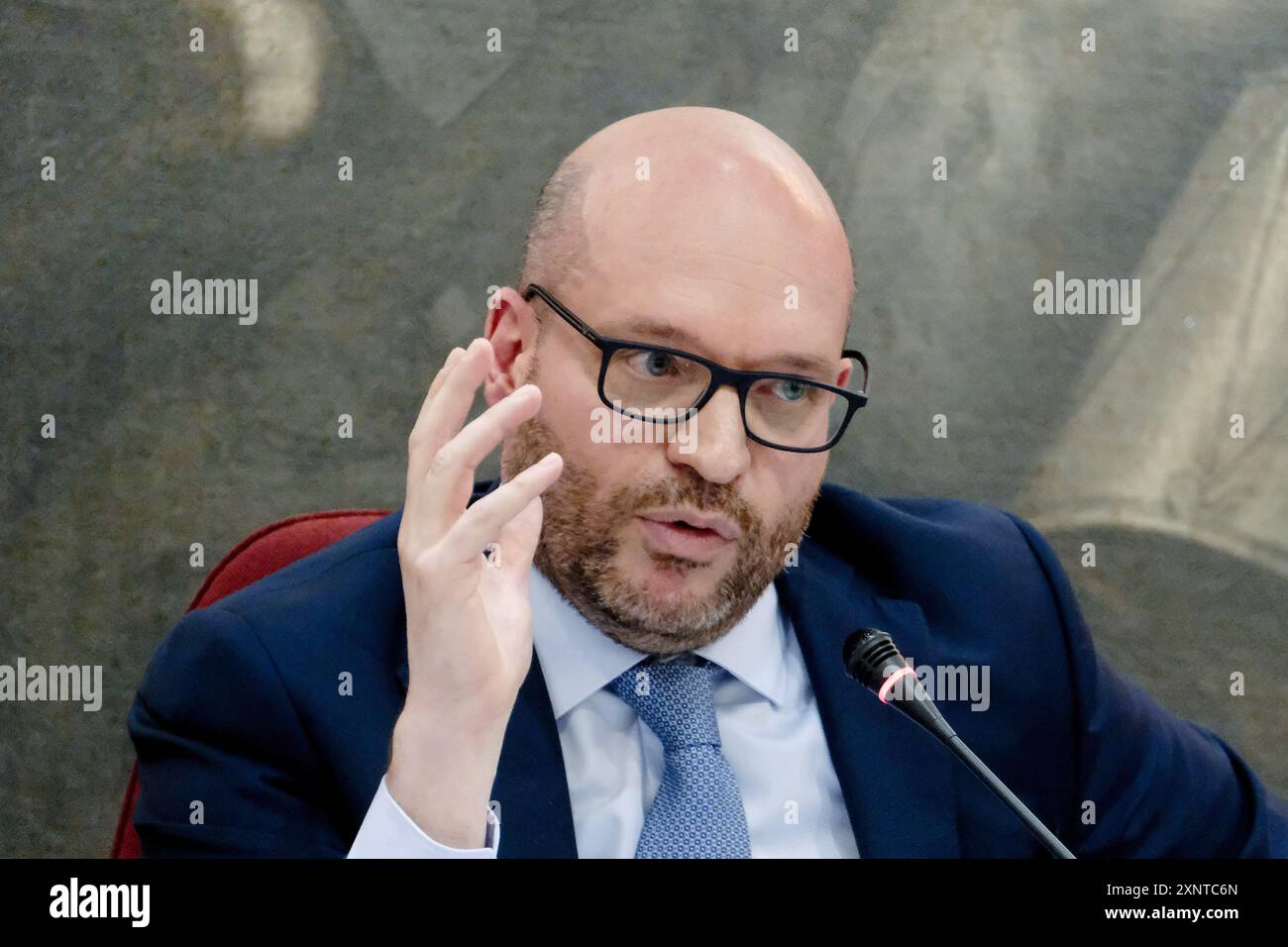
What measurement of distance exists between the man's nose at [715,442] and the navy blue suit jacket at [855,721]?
0.31 m

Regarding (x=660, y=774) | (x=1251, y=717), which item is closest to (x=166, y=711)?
(x=660, y=774)

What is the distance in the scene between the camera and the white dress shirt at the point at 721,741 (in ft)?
4.42

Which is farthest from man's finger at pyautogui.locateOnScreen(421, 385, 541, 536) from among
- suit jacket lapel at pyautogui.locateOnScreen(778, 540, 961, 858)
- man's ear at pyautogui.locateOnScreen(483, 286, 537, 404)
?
suit jacket lapel at pyautogui.locateOnScreen(778, 540, 961, 858)

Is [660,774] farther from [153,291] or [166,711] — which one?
[153,291]

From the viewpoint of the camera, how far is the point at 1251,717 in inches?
88.7

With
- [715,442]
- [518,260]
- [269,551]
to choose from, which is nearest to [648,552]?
[715,442]

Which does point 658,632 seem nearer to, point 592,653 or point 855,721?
point 592,653

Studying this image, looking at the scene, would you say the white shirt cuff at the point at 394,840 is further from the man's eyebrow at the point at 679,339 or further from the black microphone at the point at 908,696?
the man's eyebrow at the point at 679,339

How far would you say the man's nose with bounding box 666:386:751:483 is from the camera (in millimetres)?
1290

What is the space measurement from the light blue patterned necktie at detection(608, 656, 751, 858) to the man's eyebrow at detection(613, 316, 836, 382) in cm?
36

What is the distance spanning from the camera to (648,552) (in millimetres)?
1332

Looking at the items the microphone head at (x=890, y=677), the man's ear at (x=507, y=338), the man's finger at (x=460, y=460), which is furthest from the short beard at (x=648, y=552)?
the man's finger at (x=460, y=460)

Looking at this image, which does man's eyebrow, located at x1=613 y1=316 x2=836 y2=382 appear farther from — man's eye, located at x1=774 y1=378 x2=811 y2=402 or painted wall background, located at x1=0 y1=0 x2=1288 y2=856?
painted wall background, located at x1=0 y1=0 x2=1288 y2=856
